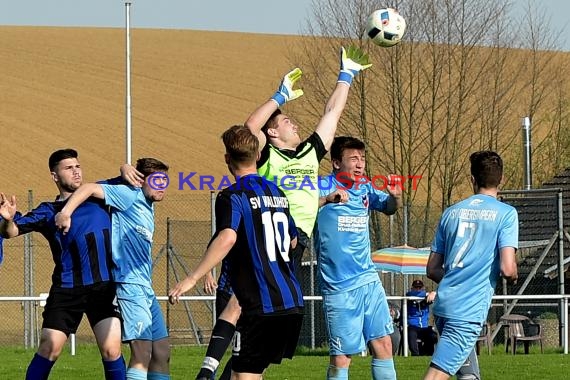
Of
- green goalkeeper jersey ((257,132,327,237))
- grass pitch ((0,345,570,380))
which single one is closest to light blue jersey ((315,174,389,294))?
green goalkeeper jersey ((257,132,327,237))

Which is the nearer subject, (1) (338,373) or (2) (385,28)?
(1) (338,373)

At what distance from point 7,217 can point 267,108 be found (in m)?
2.05

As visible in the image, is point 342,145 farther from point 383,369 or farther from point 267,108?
point 383,369

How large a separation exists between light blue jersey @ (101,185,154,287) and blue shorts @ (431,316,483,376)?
245 cm

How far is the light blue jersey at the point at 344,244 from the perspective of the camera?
9516 millimetres

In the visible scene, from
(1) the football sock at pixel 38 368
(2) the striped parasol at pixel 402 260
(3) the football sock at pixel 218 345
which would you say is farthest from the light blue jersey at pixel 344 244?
(2) the striped parasol at pixel 402 260

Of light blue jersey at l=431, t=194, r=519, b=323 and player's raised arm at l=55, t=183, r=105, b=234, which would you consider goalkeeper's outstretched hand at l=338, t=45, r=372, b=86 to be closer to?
light blue jersey at l=431, t=194, r=519, b=323

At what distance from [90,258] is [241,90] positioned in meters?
47.0

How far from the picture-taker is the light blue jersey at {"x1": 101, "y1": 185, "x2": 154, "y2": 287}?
944cm

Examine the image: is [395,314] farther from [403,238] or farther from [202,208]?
[202,208]

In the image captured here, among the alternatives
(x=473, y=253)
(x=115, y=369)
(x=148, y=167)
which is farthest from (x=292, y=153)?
(x=115, y=369)

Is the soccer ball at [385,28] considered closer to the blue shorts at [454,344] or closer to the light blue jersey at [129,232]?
the light blue jersey at [129,232]

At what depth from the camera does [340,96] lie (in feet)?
31.0

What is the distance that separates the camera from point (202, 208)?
37031mm
